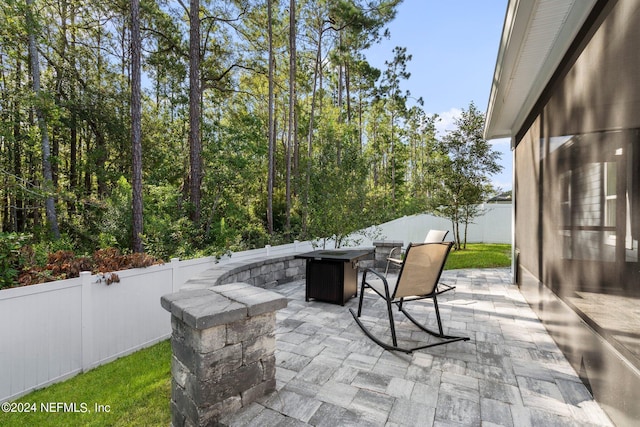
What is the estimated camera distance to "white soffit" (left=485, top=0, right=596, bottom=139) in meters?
2.14

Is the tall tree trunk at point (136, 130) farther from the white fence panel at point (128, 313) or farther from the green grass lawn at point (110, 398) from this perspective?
the green grass lawn at point (110, 398)

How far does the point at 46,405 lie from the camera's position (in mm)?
2414

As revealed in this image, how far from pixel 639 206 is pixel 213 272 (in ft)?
11.0

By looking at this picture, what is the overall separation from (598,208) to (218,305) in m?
2.39

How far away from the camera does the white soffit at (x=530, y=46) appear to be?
2.14 meters

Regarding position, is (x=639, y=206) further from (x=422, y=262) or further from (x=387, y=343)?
(x=387, y=343)

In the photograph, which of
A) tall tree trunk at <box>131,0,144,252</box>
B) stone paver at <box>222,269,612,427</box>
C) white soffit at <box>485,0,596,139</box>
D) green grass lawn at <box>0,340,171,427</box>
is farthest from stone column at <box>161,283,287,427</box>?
tall tree trunk at <box>131,0,144,252</box>

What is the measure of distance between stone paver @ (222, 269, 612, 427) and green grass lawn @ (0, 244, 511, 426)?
0.93 meters

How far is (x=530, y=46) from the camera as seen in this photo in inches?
105

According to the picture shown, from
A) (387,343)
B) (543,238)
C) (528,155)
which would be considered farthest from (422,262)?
(528,155)

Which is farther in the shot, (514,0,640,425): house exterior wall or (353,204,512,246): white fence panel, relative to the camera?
(353,204,512,246): white fence panel

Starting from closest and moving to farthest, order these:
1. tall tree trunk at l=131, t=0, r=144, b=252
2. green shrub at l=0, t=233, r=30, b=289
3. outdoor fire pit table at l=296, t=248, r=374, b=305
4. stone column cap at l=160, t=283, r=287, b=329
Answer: stone column cap at l=160, t=283, r=287, b=329 → green shrub at l=0, t=233, r=30, b=289 → outdoor fire pit table at l=296, t=248, r=374, b=305 → tall tree trunk at l=131, t=0, r=144, b=252

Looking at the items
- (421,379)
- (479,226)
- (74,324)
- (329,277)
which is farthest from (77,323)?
(479,226)

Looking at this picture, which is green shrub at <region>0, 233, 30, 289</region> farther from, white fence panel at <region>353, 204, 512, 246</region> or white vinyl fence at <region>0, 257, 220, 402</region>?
white fence panel at <region>353, 204, 512, 246</region>
